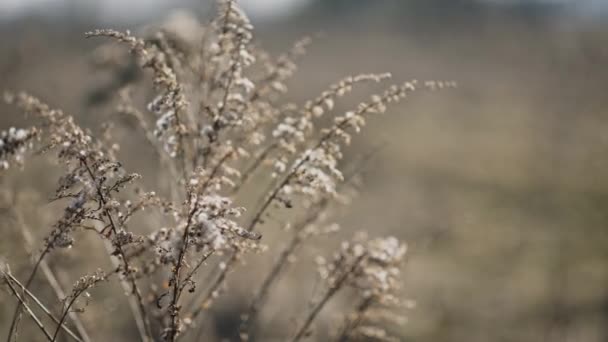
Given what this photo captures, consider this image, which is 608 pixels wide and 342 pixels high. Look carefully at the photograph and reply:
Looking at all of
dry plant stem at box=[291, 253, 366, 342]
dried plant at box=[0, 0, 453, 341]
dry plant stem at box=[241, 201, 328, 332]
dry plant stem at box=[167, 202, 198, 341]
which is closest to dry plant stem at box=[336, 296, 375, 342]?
dried plant at box=[0, 0, 453, 341]

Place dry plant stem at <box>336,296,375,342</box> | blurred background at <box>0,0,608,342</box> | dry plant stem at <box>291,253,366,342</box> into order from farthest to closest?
blurred background at <box>0,0,608,342</box> < dry plant stem at <box>336,296,375,342</box> < dry plant stem at <box>291,253,366,342</box>

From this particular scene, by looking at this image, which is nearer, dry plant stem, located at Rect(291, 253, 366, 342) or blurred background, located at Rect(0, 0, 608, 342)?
dry plant stem, located at Rect(291, 253, 366, 342)

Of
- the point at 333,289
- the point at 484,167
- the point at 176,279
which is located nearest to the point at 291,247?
the point at 333,289

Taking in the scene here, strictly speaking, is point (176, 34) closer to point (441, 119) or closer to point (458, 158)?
point (458, 158)

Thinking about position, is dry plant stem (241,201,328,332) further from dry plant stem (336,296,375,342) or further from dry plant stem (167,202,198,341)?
dry plant stem (167,202,198,341)

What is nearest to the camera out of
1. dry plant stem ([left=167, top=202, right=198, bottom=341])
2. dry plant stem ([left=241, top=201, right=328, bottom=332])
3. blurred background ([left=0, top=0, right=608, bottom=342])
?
dry plant stem ([left=167, top=202, right=198, bottom=341])

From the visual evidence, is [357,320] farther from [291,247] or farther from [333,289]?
[291,247]

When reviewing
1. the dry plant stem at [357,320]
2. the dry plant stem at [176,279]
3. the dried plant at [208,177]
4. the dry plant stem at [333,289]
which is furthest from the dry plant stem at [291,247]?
the dry plant stem at [176,279]

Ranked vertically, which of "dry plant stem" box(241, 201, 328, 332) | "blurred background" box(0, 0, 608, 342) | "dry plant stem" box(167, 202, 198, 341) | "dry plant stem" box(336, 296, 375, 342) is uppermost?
"blurred background" box(0, 0, 608, 342)
